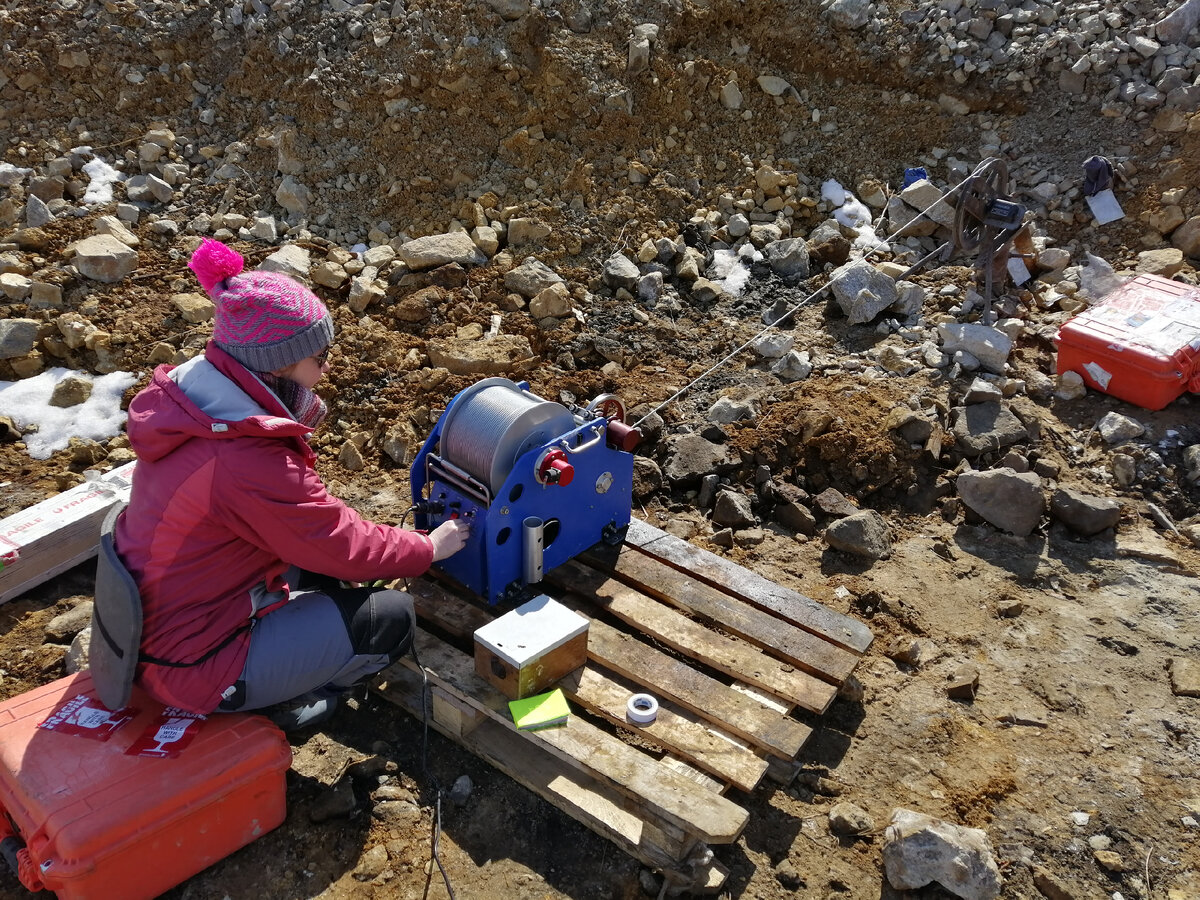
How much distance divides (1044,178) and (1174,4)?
1.97m

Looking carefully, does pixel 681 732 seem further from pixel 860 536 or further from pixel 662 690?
pixel 860 536

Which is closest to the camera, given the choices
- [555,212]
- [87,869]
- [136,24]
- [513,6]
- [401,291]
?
[87,869]

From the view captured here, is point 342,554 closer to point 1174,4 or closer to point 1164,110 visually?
point 1164,110

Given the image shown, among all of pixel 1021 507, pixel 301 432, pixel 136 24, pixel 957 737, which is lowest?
pixel 957 737

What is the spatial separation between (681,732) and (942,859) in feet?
3.34

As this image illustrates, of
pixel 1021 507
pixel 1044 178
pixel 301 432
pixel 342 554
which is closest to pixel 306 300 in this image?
pixel 301 432

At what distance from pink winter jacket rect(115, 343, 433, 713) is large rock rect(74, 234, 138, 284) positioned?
4027mm

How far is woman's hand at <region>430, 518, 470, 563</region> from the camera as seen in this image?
11.8 ft

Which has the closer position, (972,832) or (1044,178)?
(972,832)

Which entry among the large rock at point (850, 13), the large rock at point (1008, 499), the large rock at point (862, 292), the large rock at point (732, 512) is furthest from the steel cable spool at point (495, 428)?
the large rock at point (850, 13)

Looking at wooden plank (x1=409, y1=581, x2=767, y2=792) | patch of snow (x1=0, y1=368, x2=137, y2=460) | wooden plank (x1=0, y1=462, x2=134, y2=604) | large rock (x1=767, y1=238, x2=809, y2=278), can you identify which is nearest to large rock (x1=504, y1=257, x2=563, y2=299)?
large rock (x1=767, y1=238, x2=809, y2=278)

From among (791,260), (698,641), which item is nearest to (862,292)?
(791,260)

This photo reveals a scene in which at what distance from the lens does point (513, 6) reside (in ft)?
24.5

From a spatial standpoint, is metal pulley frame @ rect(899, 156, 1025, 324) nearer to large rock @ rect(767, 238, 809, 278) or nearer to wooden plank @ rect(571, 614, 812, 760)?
large rock @ rect(767, 238, 809, 278)
